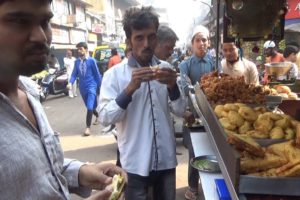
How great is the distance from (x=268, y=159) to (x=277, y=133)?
46cm

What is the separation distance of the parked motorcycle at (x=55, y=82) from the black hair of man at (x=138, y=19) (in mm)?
11428

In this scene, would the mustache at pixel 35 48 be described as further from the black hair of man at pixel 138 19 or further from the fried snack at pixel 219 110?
the fried snack at pixel 219 110

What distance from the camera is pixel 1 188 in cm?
112

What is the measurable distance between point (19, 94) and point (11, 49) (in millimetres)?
386

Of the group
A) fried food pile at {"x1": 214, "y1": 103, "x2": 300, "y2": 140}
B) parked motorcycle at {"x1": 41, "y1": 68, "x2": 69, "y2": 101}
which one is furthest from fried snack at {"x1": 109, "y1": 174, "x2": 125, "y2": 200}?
parked motorcycle at {"x1": 41, "y1": 68, "x2": 69, "y2": 101}

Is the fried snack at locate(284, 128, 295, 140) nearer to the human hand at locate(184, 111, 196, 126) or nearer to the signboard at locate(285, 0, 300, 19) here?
the human hand at locate(184, 111, 196, 126)

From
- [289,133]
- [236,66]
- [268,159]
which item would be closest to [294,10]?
[236,66]

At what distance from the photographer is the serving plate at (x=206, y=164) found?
278cm

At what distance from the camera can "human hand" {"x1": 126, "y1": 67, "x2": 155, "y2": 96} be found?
255 cm

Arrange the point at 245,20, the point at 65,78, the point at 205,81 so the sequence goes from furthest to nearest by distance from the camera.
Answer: the point at 65,78 → the point at 205,81 → the point at 245,20

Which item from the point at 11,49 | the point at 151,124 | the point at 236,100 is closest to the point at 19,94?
the point at 11,49

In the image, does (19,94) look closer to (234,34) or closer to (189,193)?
(234,34)

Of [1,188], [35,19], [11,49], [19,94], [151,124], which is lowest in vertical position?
[151,124]

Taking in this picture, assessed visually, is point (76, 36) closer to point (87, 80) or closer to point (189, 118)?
point (87, 80)
